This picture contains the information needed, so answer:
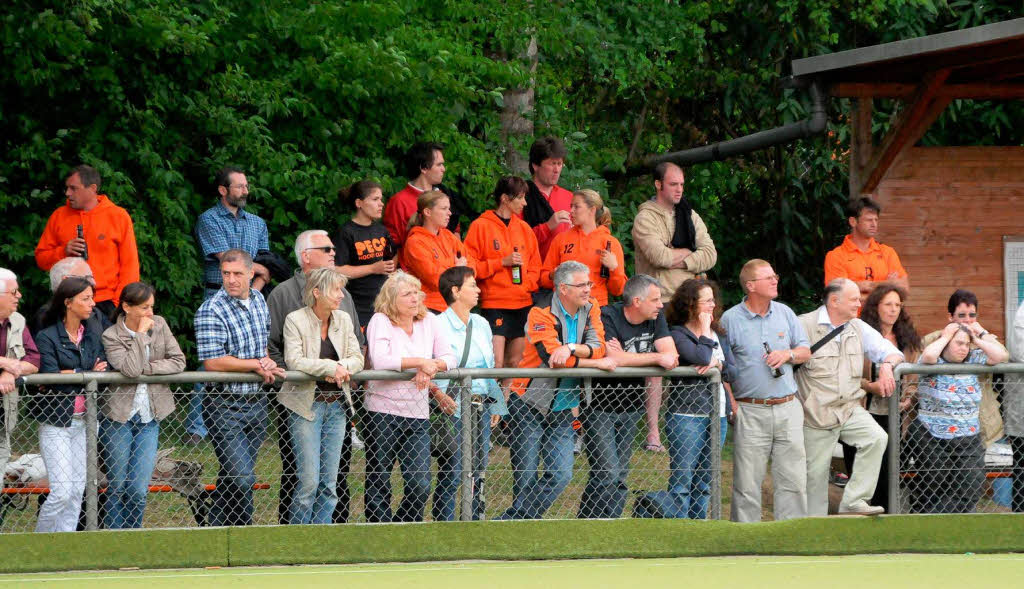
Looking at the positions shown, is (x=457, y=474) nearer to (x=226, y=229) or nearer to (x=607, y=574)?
(x=607, y=574)

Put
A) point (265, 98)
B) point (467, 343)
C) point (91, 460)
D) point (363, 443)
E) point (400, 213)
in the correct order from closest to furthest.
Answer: point (91, 460)
point (363, 443)
point (467, 343)
point (400, 213)
point (265, 98)

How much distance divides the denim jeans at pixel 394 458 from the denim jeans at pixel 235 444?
2.05ft

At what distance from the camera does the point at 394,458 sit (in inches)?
318

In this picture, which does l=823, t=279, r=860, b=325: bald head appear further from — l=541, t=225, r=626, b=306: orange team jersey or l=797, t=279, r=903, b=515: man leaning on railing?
l=541, t=225, r=626, b=306: orange team jersey

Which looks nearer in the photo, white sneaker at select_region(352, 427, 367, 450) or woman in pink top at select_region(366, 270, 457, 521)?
woman in pink top at select_region(366, 270, 457, 521)

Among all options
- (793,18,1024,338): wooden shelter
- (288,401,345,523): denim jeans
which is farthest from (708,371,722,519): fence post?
(793,18,1024,338): wooden shelter

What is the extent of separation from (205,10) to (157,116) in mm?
1033

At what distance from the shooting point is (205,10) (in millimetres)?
12008

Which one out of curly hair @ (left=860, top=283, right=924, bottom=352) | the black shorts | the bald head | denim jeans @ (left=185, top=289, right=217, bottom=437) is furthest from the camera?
the black shorts

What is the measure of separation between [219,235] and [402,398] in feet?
8.37

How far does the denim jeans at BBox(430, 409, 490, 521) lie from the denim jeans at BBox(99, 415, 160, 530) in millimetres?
1626

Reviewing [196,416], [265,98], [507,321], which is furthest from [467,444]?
[265,98]

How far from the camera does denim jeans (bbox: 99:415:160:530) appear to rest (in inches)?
305

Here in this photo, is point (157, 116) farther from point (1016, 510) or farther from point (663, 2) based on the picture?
point (1016, 510)
